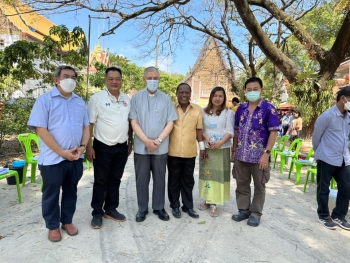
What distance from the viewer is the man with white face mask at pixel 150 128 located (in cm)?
314

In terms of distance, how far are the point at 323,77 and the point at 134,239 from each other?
868 cm

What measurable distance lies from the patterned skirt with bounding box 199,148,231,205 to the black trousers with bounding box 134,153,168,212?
58 centimetres

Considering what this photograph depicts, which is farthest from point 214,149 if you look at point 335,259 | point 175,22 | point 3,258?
point 175,22

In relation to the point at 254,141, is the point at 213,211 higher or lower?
lower

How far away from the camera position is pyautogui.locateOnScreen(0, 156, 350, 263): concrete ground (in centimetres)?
256

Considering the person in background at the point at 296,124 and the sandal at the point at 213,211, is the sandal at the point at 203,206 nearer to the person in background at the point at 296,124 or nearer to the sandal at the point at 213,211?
the sandal at the point at 213,211

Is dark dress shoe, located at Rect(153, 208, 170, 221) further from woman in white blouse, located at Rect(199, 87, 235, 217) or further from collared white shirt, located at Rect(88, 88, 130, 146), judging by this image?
collared white shirt, located at Rect(88, 88, 130, 146)

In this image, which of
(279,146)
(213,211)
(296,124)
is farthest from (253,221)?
(296,124)

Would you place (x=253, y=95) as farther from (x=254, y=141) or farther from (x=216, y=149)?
(x=216, y=149)

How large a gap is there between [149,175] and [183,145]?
57cm

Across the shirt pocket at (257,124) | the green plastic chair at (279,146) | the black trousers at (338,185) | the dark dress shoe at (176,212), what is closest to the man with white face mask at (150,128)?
the dark dress shoe at (176,212)

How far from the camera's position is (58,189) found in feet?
8.84

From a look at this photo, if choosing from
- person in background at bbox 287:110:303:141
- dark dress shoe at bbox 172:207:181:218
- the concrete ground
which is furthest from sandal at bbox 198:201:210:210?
person in background at bbox 287:110:303:141

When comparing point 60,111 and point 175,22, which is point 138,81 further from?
point 60,111
